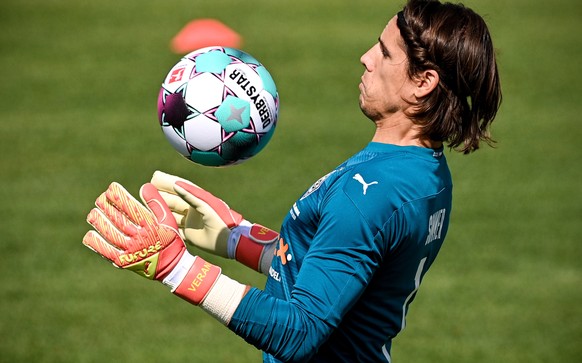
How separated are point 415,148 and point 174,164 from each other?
23.2 feet

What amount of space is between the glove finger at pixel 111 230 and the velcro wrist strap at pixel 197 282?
27 cm

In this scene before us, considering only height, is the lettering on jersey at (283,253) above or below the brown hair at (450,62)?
below

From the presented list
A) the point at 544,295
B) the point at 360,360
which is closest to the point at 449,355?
the point at 544,295

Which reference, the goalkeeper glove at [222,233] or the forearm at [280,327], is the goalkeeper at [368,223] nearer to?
the forearm at [280,327]

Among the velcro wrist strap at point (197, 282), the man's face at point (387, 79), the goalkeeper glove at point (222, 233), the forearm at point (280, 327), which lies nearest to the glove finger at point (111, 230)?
the velcro wrist strap at point (197, 282)

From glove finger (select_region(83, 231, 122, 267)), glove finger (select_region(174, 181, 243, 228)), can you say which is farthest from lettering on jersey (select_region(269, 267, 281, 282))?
glove finger (select_region(83, 231, 122, 267))

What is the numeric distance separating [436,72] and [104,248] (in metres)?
1.51

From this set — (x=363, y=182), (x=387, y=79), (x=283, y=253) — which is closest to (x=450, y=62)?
(x=387, y=79)

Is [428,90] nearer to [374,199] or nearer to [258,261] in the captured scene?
[374,199]

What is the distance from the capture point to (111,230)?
3.66m

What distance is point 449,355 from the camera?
7.16 metres

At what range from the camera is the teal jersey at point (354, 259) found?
11.3ft

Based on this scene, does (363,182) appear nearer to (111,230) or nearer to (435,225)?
(435,225)

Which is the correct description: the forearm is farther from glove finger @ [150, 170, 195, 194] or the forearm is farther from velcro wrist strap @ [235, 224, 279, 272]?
glove finger @ [150, 170, 195, 194]
